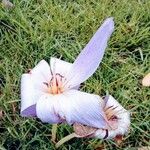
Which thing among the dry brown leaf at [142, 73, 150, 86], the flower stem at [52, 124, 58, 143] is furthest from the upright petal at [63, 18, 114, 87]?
the dry brown leaf at [142, 73, 150, 86]

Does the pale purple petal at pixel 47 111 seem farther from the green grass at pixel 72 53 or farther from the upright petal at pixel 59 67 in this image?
the green grass at pixel 72 53

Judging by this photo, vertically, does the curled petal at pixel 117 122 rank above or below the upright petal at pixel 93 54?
below

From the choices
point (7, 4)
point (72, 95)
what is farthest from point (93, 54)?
point (7, 4)

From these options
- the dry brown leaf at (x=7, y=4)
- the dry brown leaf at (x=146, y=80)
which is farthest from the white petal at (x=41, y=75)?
the dry brown leaf at (x=7, y=4)

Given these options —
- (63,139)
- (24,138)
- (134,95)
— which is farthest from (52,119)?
(134,95)

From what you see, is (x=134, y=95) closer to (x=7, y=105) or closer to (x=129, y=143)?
(x=129, y=143)

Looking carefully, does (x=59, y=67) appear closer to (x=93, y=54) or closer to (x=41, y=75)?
(x=41, y=75)

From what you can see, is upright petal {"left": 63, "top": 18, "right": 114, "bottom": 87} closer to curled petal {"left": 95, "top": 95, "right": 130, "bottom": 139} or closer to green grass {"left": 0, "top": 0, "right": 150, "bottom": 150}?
curled petal {"left": 95, "top": 95, "right": 130, "bottom": 139}
